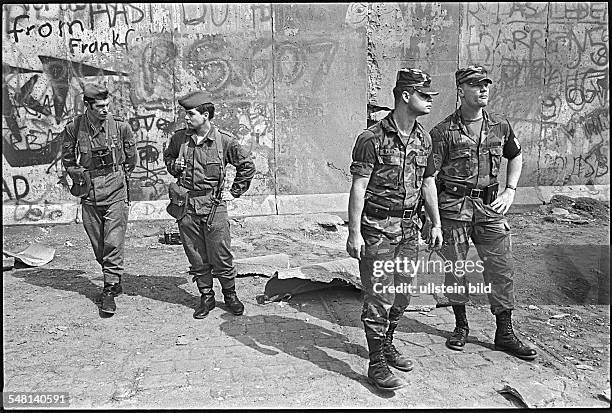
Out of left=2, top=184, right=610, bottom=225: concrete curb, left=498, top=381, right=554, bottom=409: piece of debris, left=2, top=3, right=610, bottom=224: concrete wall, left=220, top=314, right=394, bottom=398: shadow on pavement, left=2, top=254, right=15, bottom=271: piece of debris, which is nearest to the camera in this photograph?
left=498, top=381, right=554, bottom=409: piece of debris

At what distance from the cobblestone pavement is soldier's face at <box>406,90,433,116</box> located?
1.97 metres

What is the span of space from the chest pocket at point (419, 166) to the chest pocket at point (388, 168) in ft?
0.46

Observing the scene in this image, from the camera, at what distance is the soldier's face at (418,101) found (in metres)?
4.14

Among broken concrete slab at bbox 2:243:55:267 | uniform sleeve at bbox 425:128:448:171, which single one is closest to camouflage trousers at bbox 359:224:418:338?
uniform sleeve at bbox 425:128:448:171

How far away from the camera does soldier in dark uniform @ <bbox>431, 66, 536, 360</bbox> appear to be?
4.68 meters

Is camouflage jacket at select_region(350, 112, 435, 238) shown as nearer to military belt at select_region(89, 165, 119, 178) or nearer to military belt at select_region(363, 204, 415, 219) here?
military belt at select_region(363, 204, 415, 219)

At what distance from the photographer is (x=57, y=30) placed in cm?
849

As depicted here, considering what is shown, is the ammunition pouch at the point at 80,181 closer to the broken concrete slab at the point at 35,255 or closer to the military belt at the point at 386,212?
the broken concrete slab at the point at 35,255

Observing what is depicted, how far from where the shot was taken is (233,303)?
557 centimetres

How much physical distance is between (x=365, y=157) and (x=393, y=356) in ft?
5.09

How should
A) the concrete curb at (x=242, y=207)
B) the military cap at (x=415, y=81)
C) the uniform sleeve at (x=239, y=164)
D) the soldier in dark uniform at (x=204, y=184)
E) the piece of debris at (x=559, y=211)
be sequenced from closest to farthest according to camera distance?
1. the military cap at (x=415, y=81)
2. the soldier in dark uniform at (x=204, y=184)
3. the uniform sleeve at (x=239, y=164)
4. the concrete curb at (x=242, y=207)
5. the piece of debris at (x=559, y=211)

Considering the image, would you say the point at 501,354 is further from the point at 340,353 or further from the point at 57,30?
the point at 57,30

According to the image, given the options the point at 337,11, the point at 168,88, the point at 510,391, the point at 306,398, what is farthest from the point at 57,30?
the point at 510,391

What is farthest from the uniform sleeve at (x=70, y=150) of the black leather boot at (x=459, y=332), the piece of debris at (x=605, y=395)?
the piece of debris at (x=605, y=395)
